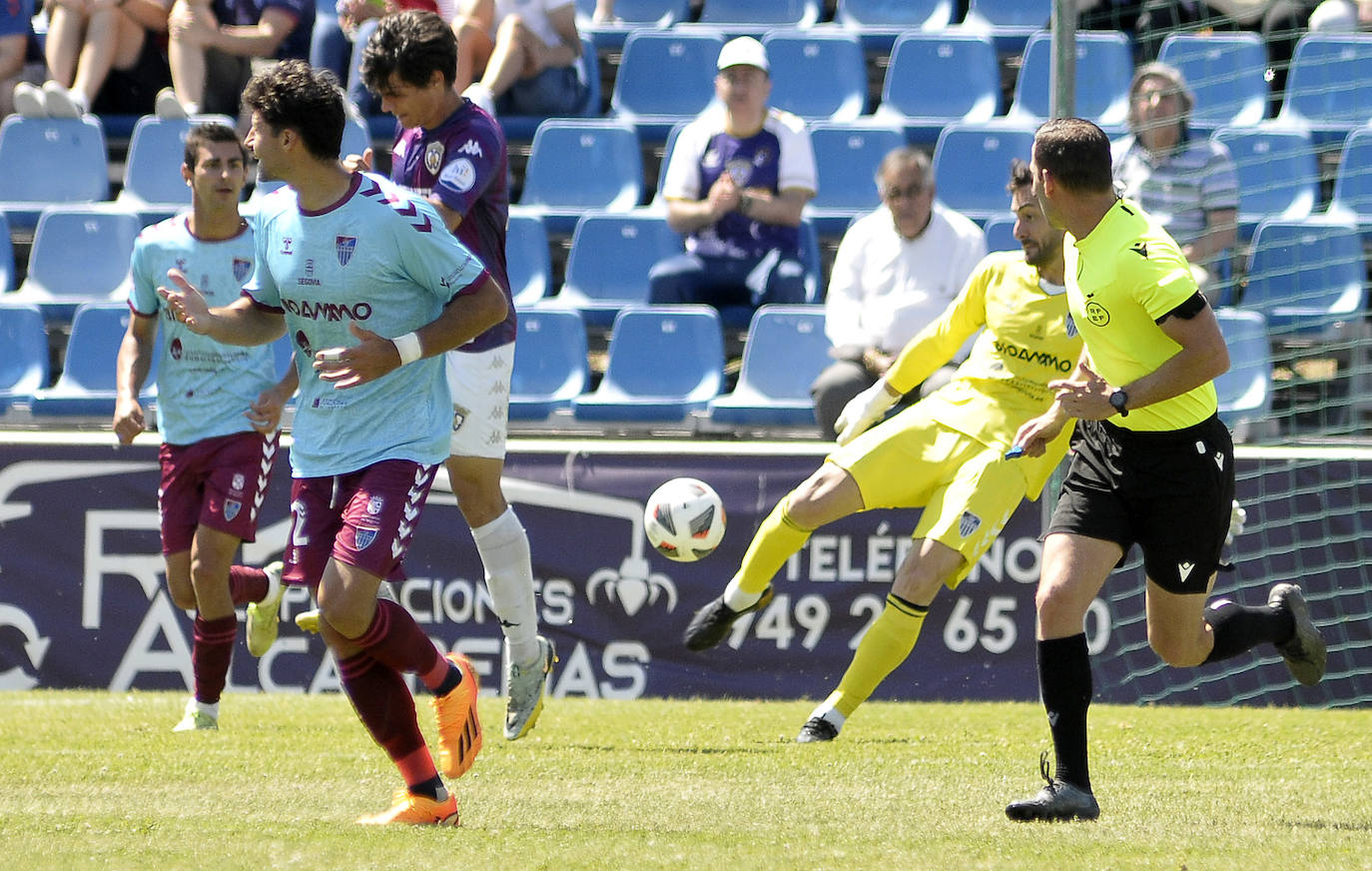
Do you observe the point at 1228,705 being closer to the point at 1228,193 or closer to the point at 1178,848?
the point at 1228,193

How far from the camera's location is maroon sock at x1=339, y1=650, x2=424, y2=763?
4762 millimetres

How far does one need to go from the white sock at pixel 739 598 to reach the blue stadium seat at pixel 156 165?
6010mm

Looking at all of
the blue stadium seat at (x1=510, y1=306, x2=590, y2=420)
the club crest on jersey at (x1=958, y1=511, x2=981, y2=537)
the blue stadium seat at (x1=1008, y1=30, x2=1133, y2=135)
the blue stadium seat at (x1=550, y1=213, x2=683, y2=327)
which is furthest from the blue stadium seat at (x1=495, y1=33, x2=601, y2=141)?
the club crest on jersey at (x1=958, y1=511, x2=981, y2=537)

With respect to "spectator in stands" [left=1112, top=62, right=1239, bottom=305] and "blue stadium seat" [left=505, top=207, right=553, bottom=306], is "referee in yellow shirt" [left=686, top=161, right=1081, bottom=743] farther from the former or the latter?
"blue stadium seat" [left=505, top=207, right=553, bottom=306]

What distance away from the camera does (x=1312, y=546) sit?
8.37 m

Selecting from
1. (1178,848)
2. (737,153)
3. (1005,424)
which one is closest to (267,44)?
(737,153)

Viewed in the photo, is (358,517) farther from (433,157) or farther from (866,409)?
(866,409)

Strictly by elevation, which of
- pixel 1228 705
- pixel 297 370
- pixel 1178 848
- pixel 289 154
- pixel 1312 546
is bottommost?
pixel 1228 705

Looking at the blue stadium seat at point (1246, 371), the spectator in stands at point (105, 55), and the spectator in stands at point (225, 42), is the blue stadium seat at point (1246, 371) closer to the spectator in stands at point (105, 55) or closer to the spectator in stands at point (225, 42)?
the spectator in stands at point (225, 42)

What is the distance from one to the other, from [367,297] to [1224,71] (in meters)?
7.97

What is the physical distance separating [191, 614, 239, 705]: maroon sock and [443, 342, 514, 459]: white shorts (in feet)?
4.95

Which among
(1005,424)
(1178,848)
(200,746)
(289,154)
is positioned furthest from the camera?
(1005,424)

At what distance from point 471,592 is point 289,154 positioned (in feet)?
13.9

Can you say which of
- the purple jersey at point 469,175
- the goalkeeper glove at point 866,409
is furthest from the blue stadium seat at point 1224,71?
the purple jersey at point 469,175
